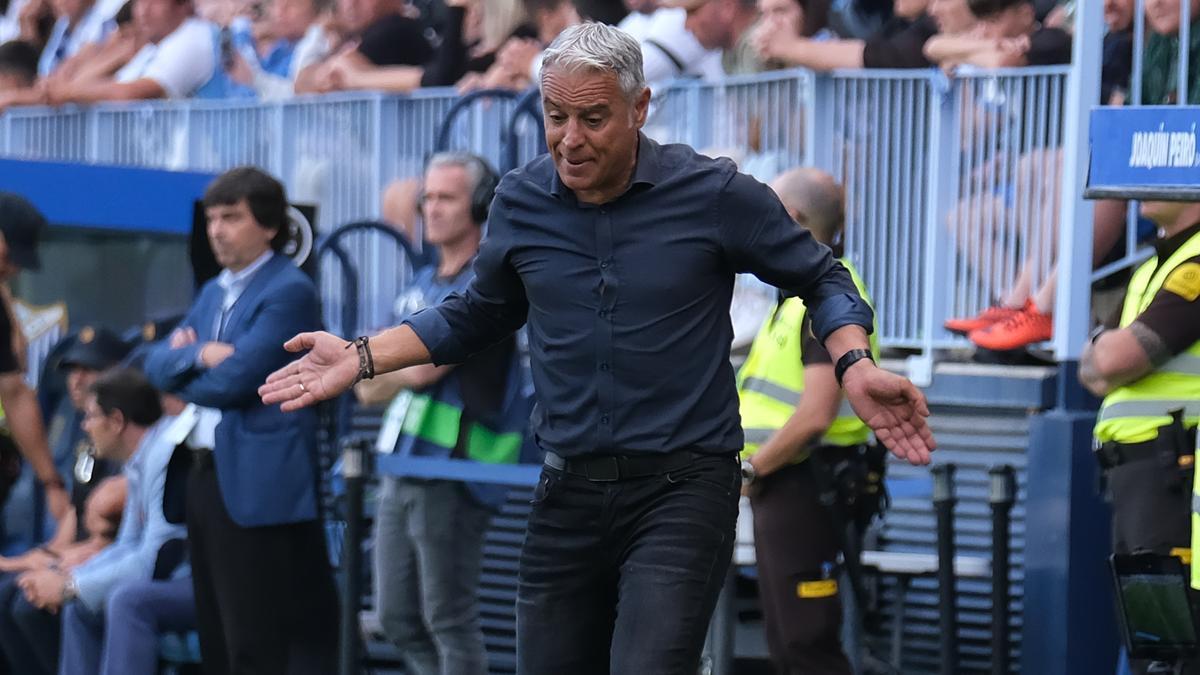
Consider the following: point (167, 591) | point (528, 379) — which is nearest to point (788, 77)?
point (528, 379)

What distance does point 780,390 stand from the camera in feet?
24.1

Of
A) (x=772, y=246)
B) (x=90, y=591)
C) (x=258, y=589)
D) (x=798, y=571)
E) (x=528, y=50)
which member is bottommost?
(x=90, y=591)

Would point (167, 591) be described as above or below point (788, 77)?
below

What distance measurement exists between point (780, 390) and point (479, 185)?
1580 millimetres

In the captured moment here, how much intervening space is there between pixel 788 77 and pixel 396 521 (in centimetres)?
293

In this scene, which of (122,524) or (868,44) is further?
(868,44)

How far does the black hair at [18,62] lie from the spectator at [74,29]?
11 cm

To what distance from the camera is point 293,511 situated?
25.8 ft

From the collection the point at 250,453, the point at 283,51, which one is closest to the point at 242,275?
the point at 250,453

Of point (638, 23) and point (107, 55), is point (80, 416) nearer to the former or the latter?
point (638, 23)

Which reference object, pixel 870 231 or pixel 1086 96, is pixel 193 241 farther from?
pixel 1086 96

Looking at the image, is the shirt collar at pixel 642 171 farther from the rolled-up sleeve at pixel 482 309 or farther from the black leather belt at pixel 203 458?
the black leather belt at pixel 203 458

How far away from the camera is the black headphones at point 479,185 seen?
8.19 m

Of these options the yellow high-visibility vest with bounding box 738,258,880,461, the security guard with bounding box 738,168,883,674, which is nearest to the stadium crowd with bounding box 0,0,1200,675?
the yellow high-visibility vest with bounding box 738,258,880,461
